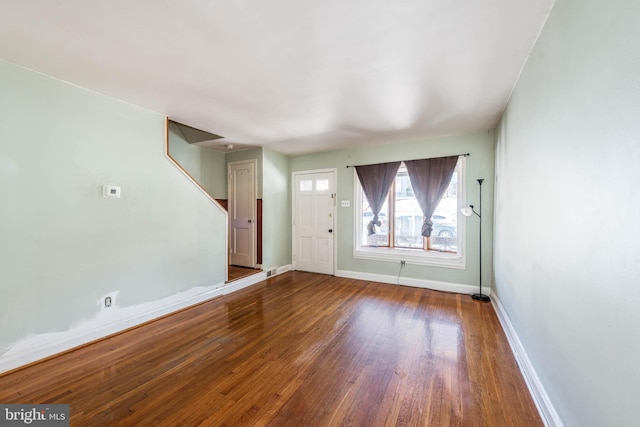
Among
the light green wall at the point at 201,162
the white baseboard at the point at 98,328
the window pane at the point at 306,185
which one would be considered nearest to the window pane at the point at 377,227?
the window pane at the point at 306,185

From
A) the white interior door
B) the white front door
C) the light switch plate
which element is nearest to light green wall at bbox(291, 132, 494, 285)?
the white front door

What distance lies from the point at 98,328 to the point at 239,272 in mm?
2309

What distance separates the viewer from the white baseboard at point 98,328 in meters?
2.18

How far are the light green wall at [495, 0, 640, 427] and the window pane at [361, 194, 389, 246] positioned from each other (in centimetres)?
277

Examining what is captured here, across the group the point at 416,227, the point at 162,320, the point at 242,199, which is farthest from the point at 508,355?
the point at 242,199

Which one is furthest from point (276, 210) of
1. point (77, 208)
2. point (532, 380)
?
point (532, 380)

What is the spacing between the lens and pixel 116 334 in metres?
2.76

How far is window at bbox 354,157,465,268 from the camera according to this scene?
4.16m

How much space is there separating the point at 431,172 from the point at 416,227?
1.01 m

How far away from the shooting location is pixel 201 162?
5.06m

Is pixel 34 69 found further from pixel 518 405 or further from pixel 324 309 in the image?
pixel 518 405

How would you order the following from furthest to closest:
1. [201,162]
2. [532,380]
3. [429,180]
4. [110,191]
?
[201,162]
[429,180]
[110,191]
[532,380]

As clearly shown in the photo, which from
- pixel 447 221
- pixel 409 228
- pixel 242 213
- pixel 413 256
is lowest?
pixel 413 256

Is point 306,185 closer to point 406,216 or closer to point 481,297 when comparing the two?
point 406,216
